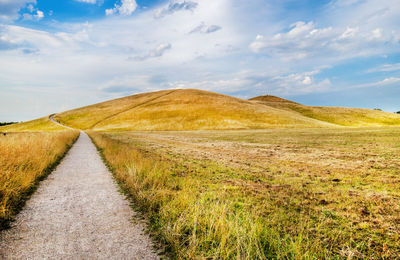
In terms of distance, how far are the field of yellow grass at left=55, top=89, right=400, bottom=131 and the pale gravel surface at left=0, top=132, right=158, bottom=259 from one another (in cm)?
6471

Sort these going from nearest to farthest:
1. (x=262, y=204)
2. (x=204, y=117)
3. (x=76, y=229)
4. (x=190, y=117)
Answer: (x=76, y=229) < (x=262, y=204) < (x=204, y=117) < (x=190, y=117)

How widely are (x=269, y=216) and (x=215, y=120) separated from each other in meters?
72.4

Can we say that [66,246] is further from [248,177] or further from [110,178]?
[248,177]

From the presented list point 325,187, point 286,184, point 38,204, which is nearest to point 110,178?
point 38,204

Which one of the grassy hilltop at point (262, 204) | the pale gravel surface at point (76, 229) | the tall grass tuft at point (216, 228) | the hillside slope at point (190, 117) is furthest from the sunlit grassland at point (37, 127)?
the tall grass tuft at point (216, 228)

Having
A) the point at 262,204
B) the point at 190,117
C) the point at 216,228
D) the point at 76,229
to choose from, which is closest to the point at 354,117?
the point at 190,117

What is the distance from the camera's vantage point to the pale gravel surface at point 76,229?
157 inches

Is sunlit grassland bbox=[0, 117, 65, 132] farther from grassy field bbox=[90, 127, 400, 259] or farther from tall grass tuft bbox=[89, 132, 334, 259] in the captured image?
tall grass tuft bbox=[89, 132, 334, 259]

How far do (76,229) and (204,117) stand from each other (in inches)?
3055

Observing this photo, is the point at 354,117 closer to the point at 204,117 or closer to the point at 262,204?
the point at 204,117

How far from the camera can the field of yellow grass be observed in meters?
75.3

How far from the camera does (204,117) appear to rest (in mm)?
81938

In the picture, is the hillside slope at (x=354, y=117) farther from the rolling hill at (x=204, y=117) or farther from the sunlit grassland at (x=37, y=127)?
the sunlit grassland at (x=37, y=127)

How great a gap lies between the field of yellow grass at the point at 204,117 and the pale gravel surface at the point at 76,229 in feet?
212
